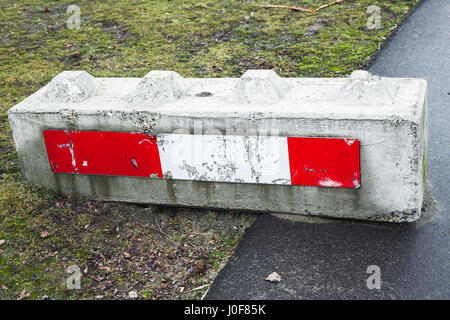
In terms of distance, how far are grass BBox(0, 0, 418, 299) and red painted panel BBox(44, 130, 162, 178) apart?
17.2 inches

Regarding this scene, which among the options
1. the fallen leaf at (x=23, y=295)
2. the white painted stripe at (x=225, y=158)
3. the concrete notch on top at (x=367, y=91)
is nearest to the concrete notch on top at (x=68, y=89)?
the white painted stripe at (x=225, y=158)

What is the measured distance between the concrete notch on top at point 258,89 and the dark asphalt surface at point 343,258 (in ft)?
3.70

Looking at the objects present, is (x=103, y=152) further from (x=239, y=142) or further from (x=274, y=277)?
(x=274, y=277)

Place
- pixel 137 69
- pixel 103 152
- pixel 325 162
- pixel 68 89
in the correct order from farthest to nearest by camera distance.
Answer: pixel 137 69, pixel 68 89, pixel 103 152, pixel 325 162

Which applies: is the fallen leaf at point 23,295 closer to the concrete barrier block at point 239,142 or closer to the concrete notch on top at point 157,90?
the concrete barrier block at point 239,142

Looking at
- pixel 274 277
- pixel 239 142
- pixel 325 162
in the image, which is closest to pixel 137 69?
pixel 239 142

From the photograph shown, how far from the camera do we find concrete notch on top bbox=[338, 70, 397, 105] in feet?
15.0

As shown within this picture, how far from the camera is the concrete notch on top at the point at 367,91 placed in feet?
15.0

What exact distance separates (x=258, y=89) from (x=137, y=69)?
4.56 metres

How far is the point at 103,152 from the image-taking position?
529cm

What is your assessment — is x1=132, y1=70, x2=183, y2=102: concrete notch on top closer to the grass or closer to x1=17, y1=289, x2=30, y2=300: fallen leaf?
the grass

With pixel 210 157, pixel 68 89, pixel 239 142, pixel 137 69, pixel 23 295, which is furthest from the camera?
pixel 137 69

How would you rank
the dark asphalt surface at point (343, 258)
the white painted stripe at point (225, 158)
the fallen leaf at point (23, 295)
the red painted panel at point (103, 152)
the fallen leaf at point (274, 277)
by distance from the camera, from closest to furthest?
the dark asphalt surface at point (343, 258) → the fallen leaf at point (274, 277) → the fallen leaf at point (23, 295) → the white painted stripe at point (225, 158) → the red painted panel at point (103, 152)

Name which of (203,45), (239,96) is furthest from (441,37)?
(239,96)
